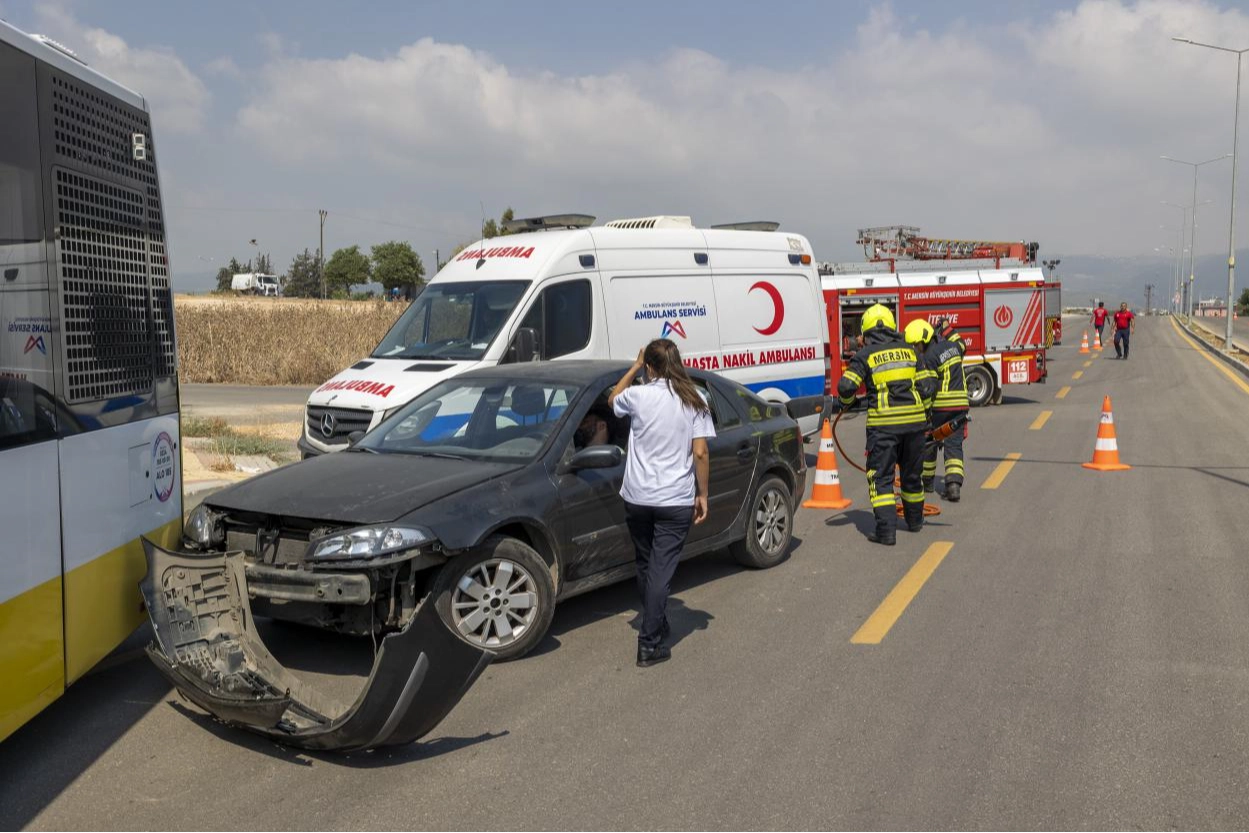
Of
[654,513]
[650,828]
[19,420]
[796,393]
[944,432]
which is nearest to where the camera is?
[650,828]

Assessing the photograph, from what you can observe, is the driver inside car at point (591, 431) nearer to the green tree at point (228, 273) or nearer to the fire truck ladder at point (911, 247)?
the fire truck ladder at point (911, 247)

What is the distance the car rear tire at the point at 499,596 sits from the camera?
18.0 feet

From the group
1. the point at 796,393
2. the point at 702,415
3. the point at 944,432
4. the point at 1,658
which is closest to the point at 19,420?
the point at 1,658

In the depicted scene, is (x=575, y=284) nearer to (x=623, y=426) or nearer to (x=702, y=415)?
(x=623, y=426)

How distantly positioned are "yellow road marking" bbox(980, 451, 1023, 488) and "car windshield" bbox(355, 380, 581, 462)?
6.54 metres

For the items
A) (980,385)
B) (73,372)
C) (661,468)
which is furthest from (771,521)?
(980,385)

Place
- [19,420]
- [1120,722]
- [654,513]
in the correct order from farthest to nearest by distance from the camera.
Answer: [654,513]
[1120,722]
[19,420]

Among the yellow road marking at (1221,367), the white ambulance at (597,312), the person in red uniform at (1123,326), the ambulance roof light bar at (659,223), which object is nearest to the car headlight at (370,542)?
the white ambulance at (597,312)

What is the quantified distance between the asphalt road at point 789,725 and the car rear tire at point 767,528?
13 cm

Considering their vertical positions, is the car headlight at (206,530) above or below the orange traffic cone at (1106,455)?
above

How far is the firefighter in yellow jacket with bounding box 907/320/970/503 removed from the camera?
997cm

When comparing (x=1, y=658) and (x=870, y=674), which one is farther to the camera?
(x=870, y=674)

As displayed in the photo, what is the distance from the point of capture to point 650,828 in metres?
3.85

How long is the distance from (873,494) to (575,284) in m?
3.81
